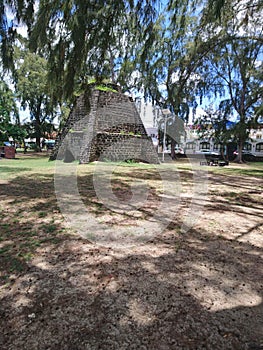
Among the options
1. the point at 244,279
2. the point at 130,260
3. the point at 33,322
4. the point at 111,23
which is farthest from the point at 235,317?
the point at 111,23

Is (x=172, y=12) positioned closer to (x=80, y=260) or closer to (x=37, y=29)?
(x=37, y=29)

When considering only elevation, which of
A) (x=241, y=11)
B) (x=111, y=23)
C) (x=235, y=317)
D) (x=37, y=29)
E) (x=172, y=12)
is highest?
(x=241, y=11)

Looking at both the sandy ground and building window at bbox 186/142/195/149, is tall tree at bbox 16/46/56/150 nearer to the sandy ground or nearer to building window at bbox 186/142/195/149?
building window at bbox 186/142/195/149

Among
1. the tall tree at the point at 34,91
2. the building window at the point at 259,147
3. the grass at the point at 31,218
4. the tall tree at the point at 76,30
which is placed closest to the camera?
the grass at the point at 31,218

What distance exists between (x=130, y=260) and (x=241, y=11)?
20.1 ft

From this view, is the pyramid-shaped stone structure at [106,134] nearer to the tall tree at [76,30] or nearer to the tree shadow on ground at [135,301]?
the tall tree at [76,30]

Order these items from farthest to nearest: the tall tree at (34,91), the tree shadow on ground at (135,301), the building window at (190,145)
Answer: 1. the building window at (190,145)
2. the tall tree at (34,91)
3. the tree shadow on ground at (135,301)

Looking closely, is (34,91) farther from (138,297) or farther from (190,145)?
(138,297)

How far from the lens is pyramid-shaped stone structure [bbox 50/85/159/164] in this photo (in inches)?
606

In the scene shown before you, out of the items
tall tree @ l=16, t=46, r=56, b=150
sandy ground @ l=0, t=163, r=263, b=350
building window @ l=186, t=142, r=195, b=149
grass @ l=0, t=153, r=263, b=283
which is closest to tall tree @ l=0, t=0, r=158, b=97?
grass @ l=0, t=153, r=263, b=283

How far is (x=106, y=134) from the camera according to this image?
15.9 metres

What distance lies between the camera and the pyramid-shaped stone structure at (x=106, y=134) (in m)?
15.4

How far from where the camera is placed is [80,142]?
15672mm

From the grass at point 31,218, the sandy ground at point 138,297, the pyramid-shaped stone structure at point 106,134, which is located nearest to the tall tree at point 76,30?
the grass at point 31,218
